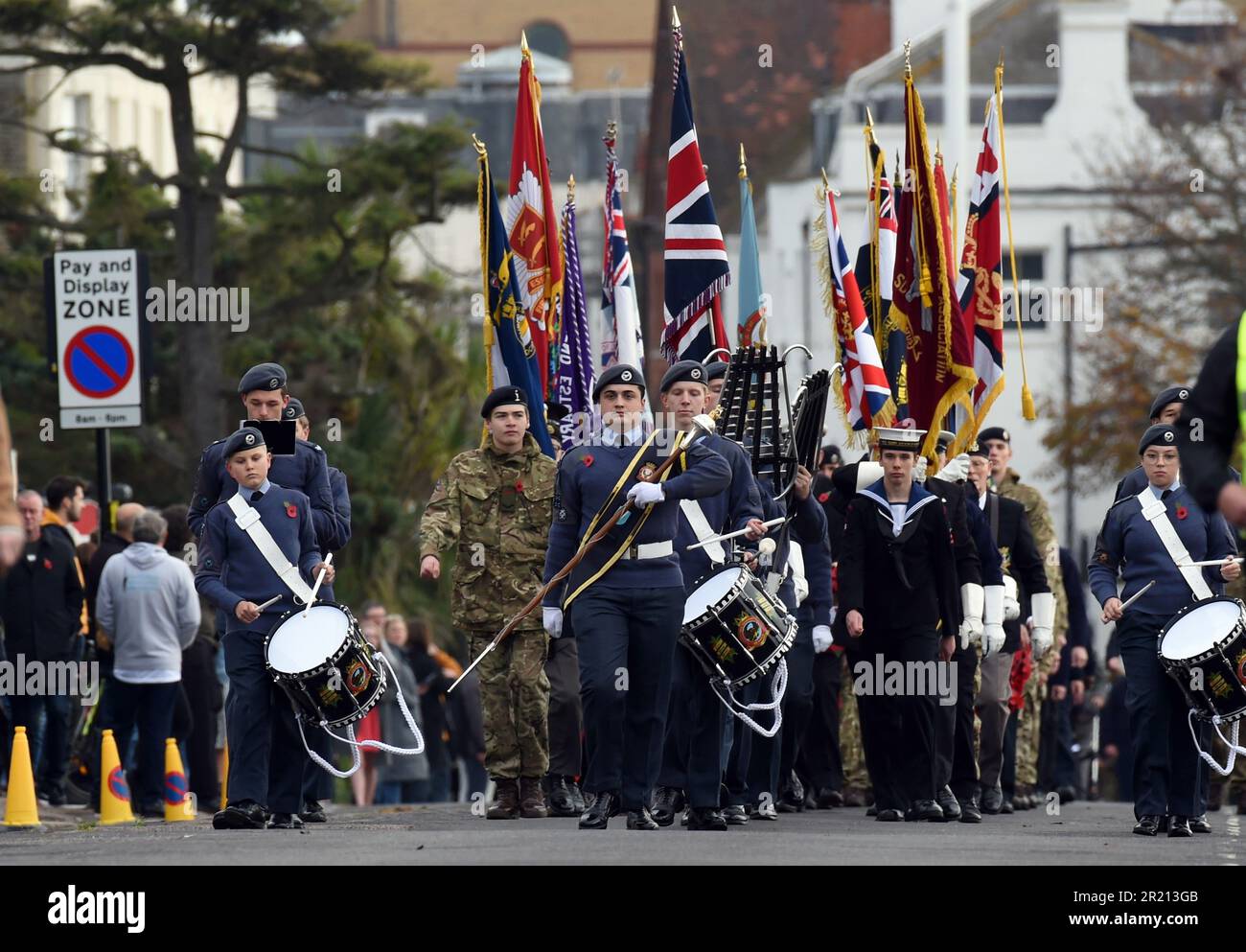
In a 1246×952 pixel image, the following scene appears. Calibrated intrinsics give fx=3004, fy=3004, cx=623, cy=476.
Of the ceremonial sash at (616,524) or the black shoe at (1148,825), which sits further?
the black shoe at (1148,825)

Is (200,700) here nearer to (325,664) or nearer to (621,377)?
(325,664)

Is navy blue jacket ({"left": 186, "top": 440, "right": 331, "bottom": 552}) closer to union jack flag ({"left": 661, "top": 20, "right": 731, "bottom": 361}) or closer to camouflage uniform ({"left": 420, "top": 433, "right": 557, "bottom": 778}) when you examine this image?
camouflage uniform ({"left": 420, "top": 433, "right": 557, "bottom": 778})

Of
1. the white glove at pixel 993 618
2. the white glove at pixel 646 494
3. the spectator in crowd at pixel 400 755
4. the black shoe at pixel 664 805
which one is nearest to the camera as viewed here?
the white glove at pixel 646 494

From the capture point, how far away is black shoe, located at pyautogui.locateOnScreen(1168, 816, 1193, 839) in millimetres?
15555

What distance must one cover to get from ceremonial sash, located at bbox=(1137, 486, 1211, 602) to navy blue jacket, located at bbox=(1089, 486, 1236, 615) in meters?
0.02

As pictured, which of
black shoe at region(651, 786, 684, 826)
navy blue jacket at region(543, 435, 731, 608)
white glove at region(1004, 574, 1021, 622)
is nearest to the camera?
navy blue jacket at region(543, 435, 731, 608)

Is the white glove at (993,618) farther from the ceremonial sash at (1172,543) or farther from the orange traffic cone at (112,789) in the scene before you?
the orange traffic cone at (112,789)

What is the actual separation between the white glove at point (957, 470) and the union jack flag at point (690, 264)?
88.4 inches

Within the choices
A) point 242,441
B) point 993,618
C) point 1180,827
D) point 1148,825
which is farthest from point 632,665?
point 993,618

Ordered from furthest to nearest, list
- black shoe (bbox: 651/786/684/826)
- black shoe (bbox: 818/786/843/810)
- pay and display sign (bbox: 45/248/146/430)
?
black shoe (bbox: 818/786/843/810)
pay and display sign (bbox: 45/248/146/430)
black shoe (bbox: 651/786/684/826)

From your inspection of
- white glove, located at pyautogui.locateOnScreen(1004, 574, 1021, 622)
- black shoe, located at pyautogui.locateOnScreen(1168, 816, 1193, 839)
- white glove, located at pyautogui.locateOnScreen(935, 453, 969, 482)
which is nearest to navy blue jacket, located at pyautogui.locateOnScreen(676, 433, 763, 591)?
black shoe, located at pyautogui.locateOnScreen(1168, 816, 1193, 839)

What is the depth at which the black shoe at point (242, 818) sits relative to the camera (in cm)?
1484

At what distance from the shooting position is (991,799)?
18.2 metres

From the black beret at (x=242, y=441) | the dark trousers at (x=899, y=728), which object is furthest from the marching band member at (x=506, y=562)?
the dark trousers at (x=899, y=728)
